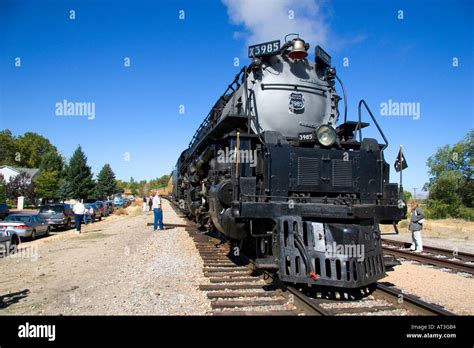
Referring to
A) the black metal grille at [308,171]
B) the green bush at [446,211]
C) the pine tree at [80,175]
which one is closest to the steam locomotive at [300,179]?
the black metal grille at [308,171]

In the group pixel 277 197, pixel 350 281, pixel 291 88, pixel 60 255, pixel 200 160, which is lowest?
pixel 60 255

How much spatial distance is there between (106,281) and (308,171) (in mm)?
4514

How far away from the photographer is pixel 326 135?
21.2 ft

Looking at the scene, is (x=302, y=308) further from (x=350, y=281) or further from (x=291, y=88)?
(x=291, y=88)

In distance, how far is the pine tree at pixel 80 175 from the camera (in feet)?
175

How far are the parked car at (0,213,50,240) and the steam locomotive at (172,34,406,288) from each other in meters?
11.9

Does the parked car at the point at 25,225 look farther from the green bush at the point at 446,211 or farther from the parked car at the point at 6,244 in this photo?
the green bush at the point at 446,211

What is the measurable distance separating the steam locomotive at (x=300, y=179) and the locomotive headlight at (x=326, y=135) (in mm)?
18

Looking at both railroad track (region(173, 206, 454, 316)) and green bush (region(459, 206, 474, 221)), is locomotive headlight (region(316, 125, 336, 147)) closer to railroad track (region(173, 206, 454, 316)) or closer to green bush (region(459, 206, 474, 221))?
railroad track (region(173, 206, 454, 316))

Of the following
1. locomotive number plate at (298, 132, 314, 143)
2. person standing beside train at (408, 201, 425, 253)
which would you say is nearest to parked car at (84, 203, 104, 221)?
person standing beside train at (408, 201, 425, 253)
